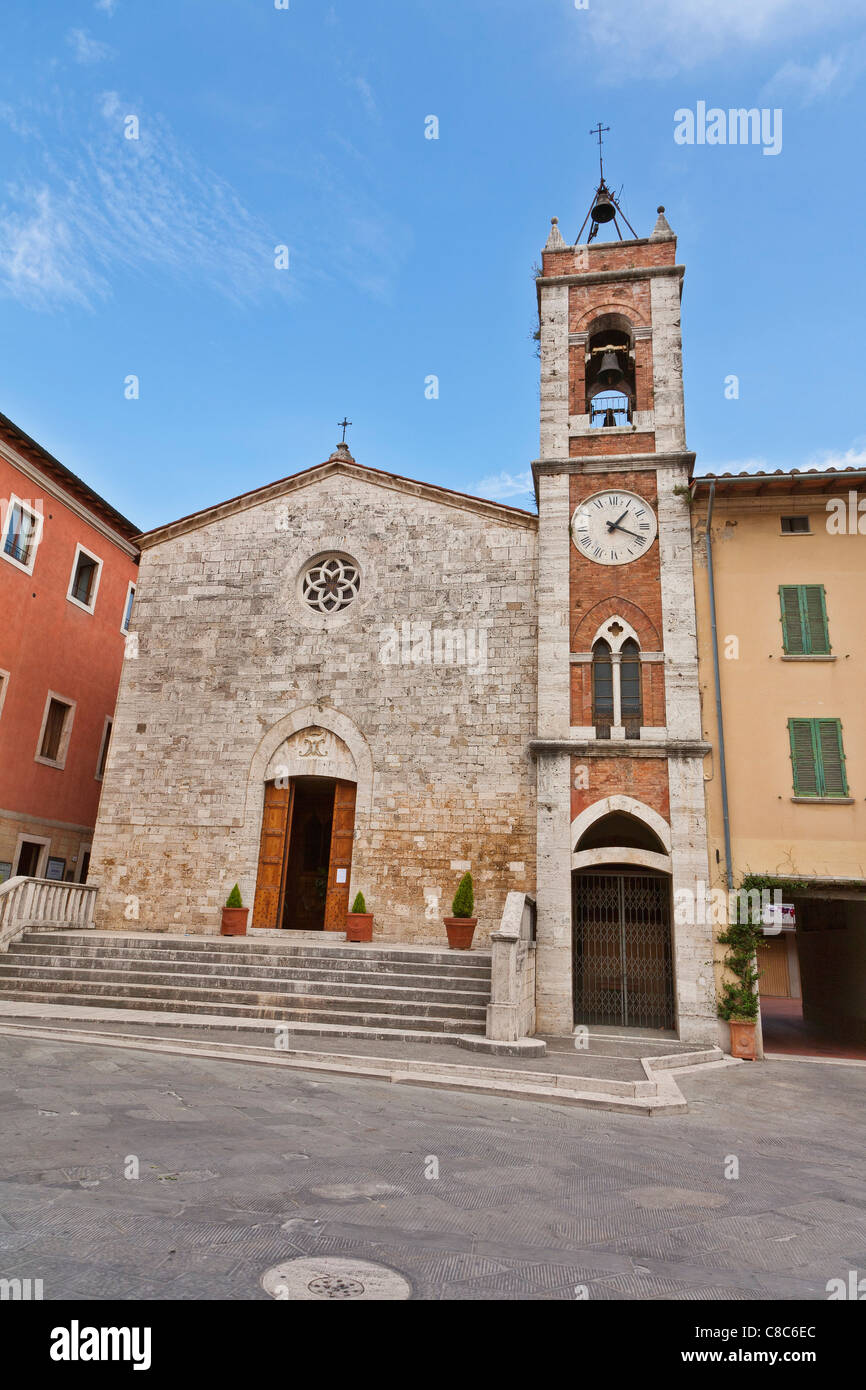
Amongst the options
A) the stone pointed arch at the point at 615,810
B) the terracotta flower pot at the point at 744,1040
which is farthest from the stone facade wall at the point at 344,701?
the terracotta flower pot at the point at 744,1040

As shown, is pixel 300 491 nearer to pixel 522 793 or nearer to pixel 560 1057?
pixel 522 793

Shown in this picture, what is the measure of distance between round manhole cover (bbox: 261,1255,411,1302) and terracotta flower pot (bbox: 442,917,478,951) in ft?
33.7

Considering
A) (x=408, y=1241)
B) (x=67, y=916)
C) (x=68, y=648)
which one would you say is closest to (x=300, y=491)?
(x=68, y=648)

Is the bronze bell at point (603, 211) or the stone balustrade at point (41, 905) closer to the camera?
the stone balustrade at point (41, 905)

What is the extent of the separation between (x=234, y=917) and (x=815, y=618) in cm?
1165

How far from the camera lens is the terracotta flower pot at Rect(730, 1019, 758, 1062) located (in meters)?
12.5

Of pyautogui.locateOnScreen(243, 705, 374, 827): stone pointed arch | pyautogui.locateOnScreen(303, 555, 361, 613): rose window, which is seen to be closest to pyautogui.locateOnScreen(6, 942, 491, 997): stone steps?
pyautogui.locateOnScreen(243, 705, 374, 827): stone pointed arch

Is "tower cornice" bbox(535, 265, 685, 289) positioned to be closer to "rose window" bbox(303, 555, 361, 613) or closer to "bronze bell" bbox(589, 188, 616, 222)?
"bronze bell" bbox(589, 188, 616, 222)

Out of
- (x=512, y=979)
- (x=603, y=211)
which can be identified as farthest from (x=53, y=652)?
(x=603, y=211)

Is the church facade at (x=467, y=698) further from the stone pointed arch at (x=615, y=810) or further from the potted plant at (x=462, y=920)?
the potted plant at (x=462, y=920)

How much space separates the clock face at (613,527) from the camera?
15.4 meters

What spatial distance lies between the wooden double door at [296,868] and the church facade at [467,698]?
0.04m

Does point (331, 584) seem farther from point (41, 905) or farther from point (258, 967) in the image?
point (41, 905)
